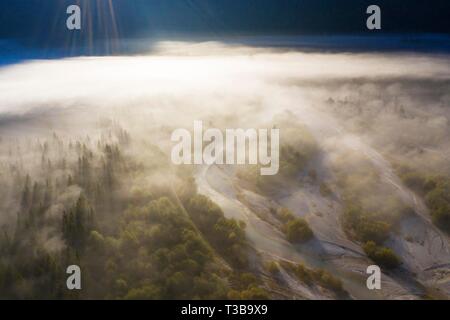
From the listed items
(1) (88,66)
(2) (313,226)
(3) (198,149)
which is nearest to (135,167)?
(3) (198,149)

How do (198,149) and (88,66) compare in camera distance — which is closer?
(198,149)

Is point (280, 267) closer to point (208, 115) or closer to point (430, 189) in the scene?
point (430, 189)

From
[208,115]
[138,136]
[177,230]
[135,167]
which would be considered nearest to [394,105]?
[208,115]

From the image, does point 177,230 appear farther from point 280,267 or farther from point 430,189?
point 430,189

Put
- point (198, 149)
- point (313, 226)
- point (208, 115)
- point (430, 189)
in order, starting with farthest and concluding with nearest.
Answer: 1. point (208, 115)
2. point (198, 149)
3. point (430, 189)
4. point (313, 226)

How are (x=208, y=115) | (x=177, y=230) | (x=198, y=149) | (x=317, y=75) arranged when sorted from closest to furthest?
1. (x=177, y=230)
2. (x=198, y=149)
3. (x=208, y=115)
4. (x=317, y=75)

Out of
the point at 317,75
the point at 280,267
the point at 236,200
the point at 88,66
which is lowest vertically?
the point at 280,267

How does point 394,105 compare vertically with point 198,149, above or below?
above

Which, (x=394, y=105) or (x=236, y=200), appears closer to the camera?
(x=236, y=200)
